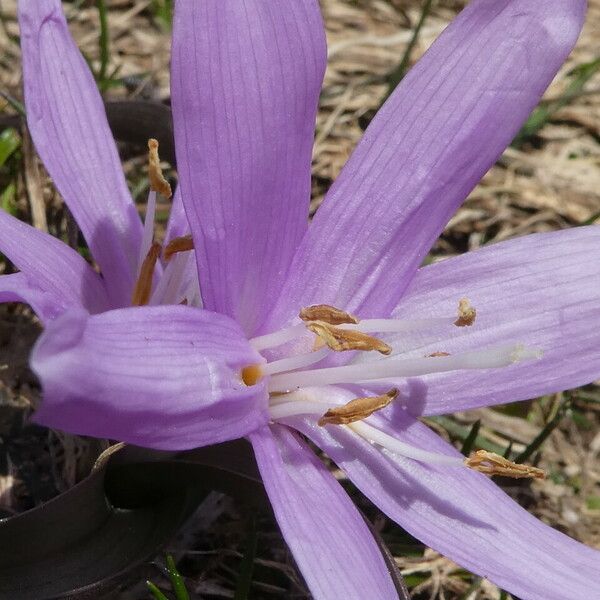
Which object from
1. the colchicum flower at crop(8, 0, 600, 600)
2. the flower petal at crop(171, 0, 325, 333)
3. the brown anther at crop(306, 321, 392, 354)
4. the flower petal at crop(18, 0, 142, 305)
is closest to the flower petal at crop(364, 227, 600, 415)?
the colchicum flower at crop(8, 0, 600, 600)

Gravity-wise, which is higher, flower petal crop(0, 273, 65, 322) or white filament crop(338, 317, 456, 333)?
flower petal crop(0, 273, 65, 322)

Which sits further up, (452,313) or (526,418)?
(452,313)

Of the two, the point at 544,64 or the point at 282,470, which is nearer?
the point at 282,470

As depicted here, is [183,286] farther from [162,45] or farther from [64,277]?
[162,45]

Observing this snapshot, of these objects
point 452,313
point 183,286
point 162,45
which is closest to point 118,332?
point 183,286

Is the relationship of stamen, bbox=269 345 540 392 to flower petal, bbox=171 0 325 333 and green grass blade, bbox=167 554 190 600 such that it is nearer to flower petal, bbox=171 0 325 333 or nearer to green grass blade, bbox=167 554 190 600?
flower petal, bbox=171 0 325 333

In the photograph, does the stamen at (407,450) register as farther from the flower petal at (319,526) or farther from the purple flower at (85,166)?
the purple flower at (85,166)
